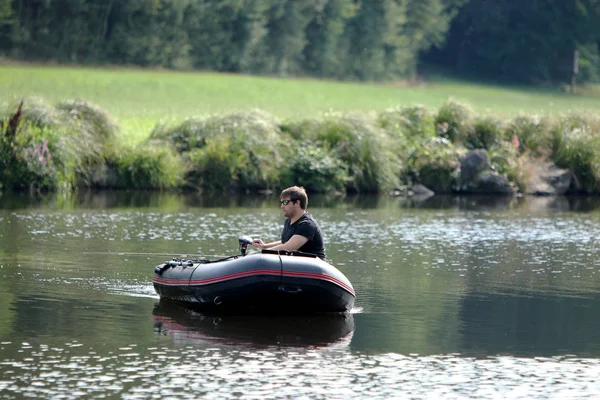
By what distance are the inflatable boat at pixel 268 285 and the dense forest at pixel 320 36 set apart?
172 feet

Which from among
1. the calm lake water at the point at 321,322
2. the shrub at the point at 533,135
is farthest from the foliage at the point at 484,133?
the calm lake water at the point at 321,322

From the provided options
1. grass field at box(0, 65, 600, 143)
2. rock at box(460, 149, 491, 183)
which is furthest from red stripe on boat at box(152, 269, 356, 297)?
grass field at box(0, 65, 600, 143)

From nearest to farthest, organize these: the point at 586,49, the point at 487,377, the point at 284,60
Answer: the point at 487,377, the point at 284,60, the point at 586,49

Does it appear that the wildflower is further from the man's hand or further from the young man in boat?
the man's hand

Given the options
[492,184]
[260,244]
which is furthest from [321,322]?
[492,184]

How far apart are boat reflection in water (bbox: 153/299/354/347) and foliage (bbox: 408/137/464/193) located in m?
24.5

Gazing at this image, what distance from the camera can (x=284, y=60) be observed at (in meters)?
Answer: 82.1

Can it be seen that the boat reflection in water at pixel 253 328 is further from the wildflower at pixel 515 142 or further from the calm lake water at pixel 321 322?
the wildflower at pixel 515 142

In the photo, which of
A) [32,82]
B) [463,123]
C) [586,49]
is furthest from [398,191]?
[586,49]

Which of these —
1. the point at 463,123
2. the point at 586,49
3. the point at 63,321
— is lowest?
the point at 63,321

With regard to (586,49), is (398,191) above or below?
below

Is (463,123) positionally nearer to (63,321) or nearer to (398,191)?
(398,191)

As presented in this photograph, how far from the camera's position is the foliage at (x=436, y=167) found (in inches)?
1527

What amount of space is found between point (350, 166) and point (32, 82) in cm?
2282
